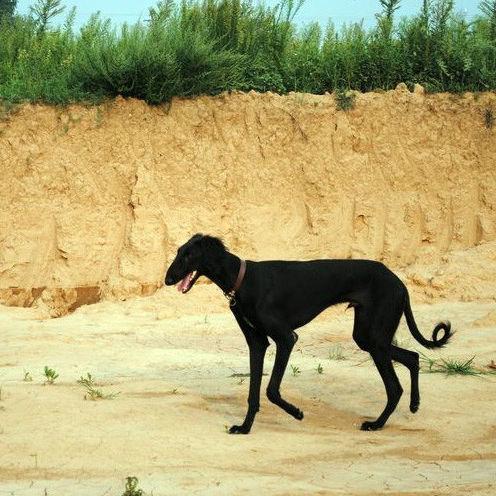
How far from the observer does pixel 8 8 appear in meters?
24.8

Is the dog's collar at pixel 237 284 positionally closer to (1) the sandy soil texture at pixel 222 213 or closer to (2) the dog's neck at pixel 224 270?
(2) the dog's neck at pixel 224 270

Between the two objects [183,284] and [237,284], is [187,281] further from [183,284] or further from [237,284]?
[237,284]

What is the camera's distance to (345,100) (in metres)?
14.9

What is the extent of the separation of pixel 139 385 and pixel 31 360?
2.01 metres

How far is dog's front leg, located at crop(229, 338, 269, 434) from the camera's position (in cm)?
747

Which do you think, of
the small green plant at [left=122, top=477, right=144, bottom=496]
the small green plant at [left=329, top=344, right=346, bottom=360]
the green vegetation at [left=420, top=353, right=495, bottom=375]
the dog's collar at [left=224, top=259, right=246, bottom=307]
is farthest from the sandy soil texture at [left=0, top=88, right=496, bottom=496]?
the small green plant at [left=122, top=477, right=144, bottom=496]

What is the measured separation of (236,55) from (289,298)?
781cm

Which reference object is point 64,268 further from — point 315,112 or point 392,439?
point 392,439

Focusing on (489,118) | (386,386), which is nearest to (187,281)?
(386,386)

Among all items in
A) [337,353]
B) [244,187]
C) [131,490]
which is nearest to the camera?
[131,490]

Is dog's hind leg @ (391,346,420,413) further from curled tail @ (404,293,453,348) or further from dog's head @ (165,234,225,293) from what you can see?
dog's head @ (165,234,225,293)

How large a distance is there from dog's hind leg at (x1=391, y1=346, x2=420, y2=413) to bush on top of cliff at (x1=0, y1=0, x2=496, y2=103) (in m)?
7.41

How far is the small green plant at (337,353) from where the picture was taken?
35.9 feet

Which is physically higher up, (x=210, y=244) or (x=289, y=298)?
(x=210, y=244)
